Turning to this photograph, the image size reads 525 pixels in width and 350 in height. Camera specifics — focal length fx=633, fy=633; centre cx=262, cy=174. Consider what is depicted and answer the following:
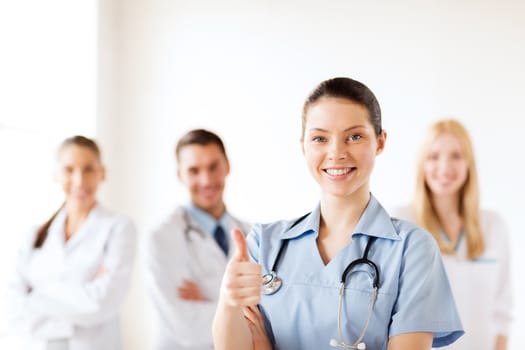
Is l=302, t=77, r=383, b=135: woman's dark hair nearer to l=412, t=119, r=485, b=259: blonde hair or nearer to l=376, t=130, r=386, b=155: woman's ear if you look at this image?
l=376, t=130, r=386, b=155: woman's ear

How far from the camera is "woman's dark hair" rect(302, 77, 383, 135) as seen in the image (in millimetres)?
1211

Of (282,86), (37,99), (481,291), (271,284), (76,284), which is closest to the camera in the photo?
(271,284)

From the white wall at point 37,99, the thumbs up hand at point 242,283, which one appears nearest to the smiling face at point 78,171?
the white wall at point 37,99

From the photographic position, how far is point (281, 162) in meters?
3.95

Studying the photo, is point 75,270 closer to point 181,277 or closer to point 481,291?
point 181,277

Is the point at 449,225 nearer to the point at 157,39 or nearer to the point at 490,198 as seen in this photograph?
the point at 490,198

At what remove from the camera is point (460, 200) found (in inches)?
94.6

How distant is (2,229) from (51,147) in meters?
0.59

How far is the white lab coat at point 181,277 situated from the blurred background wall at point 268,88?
4.54ft

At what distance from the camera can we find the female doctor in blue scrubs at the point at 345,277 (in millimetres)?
1167

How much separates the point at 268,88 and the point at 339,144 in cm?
285

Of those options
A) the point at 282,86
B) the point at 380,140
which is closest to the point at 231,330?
the point at 380,140

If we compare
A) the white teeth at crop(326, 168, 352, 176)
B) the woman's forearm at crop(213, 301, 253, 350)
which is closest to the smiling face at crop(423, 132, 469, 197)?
the white teeth at crop(326, 168, 352, 176)

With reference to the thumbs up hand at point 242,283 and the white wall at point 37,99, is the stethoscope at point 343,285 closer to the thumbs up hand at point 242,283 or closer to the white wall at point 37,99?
the thumbs up hand at point 242,283
